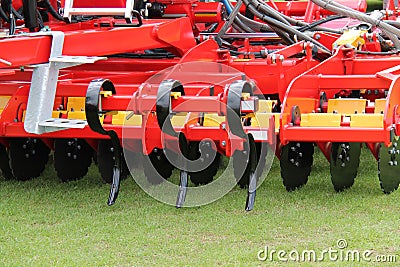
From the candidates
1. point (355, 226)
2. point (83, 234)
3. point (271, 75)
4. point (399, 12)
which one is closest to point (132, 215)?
point (83, 234)

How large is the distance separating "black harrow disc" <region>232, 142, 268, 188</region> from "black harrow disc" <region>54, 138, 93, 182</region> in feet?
3.43

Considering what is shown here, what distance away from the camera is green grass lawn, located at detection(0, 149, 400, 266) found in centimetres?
420

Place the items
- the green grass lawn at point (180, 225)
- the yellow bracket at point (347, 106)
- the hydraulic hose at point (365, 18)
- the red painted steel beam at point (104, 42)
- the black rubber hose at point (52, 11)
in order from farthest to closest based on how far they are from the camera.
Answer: the hydraulic hose at point (365, 18), the black rubber hose at point (52, 11), the yellow bracket at point (347, 106), the red painted steel beam at point (104, 42), the green grass lawn at point (180, 225)

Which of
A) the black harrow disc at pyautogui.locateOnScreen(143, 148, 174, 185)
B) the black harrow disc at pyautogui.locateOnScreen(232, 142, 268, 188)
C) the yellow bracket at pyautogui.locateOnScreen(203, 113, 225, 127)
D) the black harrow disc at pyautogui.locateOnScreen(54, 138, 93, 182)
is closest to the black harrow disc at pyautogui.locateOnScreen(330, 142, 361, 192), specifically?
the black harrow disc at pyautogui.locateOnScreen(232, 142, 268, 188)

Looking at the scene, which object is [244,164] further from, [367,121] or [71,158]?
[71,158]

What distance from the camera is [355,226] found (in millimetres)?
4609

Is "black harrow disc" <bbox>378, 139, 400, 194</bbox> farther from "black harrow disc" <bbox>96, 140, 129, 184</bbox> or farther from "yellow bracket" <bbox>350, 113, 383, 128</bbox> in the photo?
"black harrow disc" <bbox>96, 140, 129, 184</bbox>

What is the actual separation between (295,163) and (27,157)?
179 centimetres

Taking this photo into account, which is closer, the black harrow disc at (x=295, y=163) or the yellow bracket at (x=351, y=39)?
the black harrow disc at (x=295, y=163)

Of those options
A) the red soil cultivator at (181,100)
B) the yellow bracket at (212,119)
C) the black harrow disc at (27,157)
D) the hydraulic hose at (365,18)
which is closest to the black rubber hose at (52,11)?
the red soil cultivator at (181,100)

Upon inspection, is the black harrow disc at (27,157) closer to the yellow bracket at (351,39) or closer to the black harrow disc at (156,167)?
the black harrow disc at (156,167)

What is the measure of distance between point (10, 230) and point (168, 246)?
913mm

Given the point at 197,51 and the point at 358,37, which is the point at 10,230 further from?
the point at 358,37

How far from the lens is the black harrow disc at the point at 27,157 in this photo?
5.67 meters
